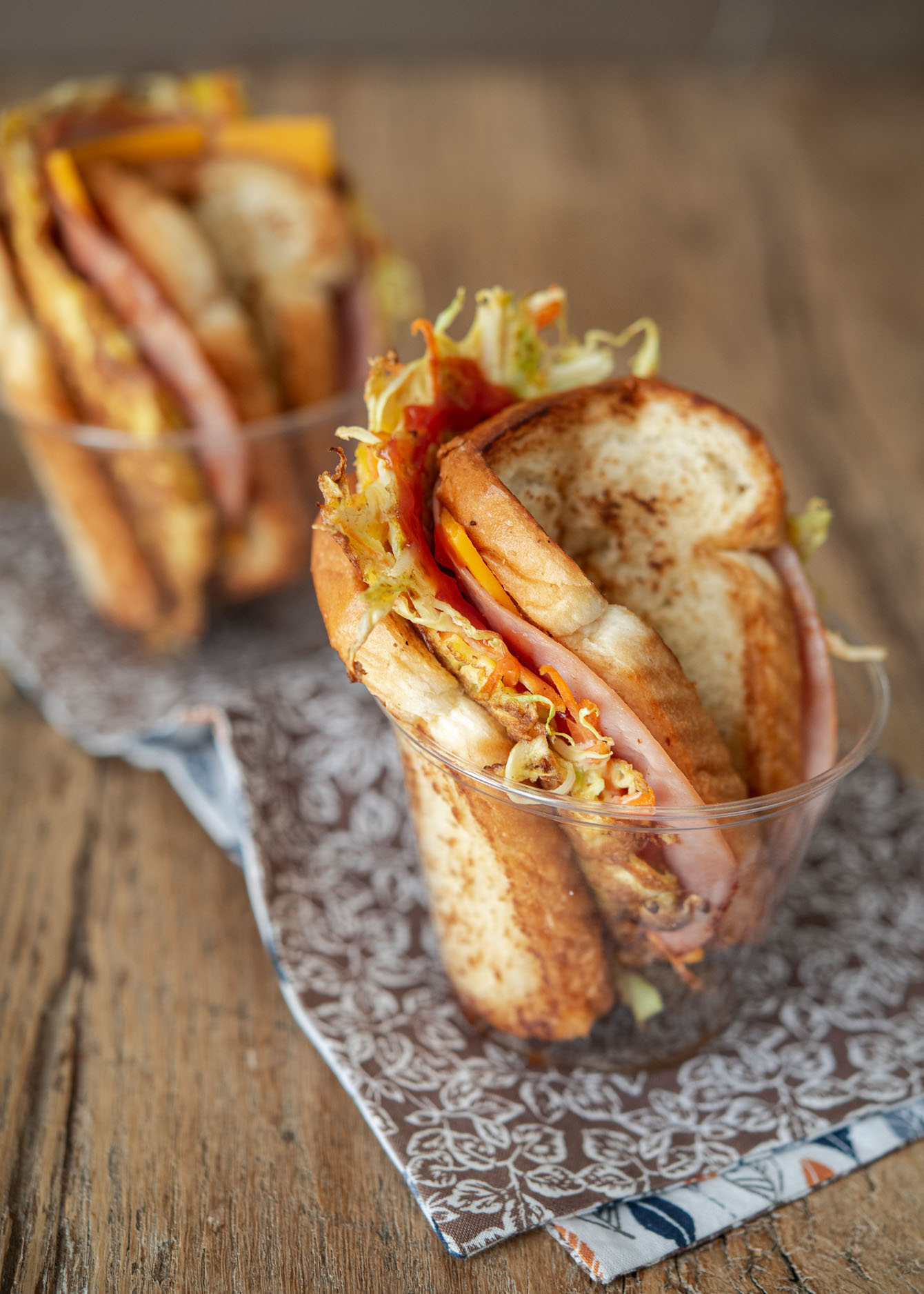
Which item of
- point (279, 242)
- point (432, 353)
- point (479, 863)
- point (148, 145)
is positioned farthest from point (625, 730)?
point (148, 145)

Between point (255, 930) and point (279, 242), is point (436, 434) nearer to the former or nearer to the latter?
point (255, 930)

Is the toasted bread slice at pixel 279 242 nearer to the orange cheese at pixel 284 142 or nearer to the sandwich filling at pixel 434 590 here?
the orange cheese at pixel 284 142

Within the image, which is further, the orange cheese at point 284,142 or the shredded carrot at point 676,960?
the orange cheese at point 284,142

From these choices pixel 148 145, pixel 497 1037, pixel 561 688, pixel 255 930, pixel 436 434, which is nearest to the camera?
pixel 561 688

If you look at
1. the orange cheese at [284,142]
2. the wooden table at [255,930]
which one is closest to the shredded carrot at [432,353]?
the wooden table at [255,930]

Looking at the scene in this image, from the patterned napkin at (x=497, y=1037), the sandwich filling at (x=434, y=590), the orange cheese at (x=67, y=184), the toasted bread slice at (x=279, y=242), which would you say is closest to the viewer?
the sandwich filling at (x=434, y=590)

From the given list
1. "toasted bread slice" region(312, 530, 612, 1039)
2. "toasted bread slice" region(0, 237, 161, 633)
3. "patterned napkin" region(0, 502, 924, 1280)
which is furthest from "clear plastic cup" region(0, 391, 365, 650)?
"toasted bread slice" region(312, 530, 612, 1039)

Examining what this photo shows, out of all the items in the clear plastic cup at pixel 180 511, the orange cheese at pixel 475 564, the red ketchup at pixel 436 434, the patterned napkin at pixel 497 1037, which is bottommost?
the patterned napkin at pixel 497 1037
